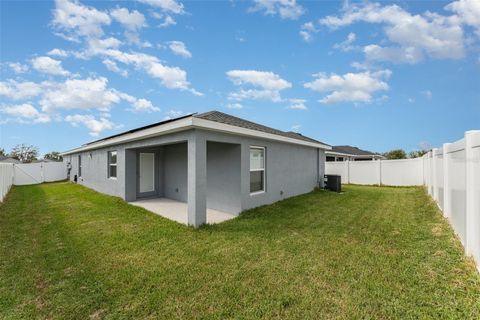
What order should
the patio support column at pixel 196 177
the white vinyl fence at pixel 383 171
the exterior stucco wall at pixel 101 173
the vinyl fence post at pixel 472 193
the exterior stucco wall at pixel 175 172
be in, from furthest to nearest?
the white vinyl fence at pixel 383 171 → the exterior stucco wall at pixel 101 173 → the exterior stucco wall at pixel 175 172 → the patio support column at pixel 196 177 → the vinyl fence post at pixel 472 193

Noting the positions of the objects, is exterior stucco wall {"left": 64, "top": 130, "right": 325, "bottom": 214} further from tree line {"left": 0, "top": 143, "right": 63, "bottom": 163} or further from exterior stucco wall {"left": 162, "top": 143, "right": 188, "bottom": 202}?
tree line {"left": 0, "top": 143, "right": 63, "bottom": 163}

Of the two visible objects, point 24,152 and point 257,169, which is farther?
point 24,152

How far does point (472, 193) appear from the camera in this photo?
3.59 metres

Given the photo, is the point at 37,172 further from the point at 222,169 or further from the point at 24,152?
the point at 24,152

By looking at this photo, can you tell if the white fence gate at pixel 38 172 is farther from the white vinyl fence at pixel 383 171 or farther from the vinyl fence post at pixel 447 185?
the vinyl fence post at pixel 447 185

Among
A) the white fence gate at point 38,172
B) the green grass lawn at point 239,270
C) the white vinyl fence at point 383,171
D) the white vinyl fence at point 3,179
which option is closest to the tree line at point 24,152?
the white fence gate at point 38,172

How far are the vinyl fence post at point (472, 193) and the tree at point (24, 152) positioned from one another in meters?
64.0

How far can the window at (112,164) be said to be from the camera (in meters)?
11.3

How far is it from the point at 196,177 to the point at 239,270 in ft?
9.48

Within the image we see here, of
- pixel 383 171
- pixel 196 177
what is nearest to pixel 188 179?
pixel 196 177

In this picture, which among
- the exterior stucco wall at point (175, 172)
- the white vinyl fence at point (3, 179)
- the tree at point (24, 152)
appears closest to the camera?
the exterior stucco wall at point (175, 172)

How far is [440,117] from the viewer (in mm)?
12852

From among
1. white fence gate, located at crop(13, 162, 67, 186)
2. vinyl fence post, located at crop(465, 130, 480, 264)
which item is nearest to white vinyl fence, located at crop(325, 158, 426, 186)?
vinyl fence post, located at crop(465, 130, 480, 264)

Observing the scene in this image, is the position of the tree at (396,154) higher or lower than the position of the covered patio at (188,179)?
higher
